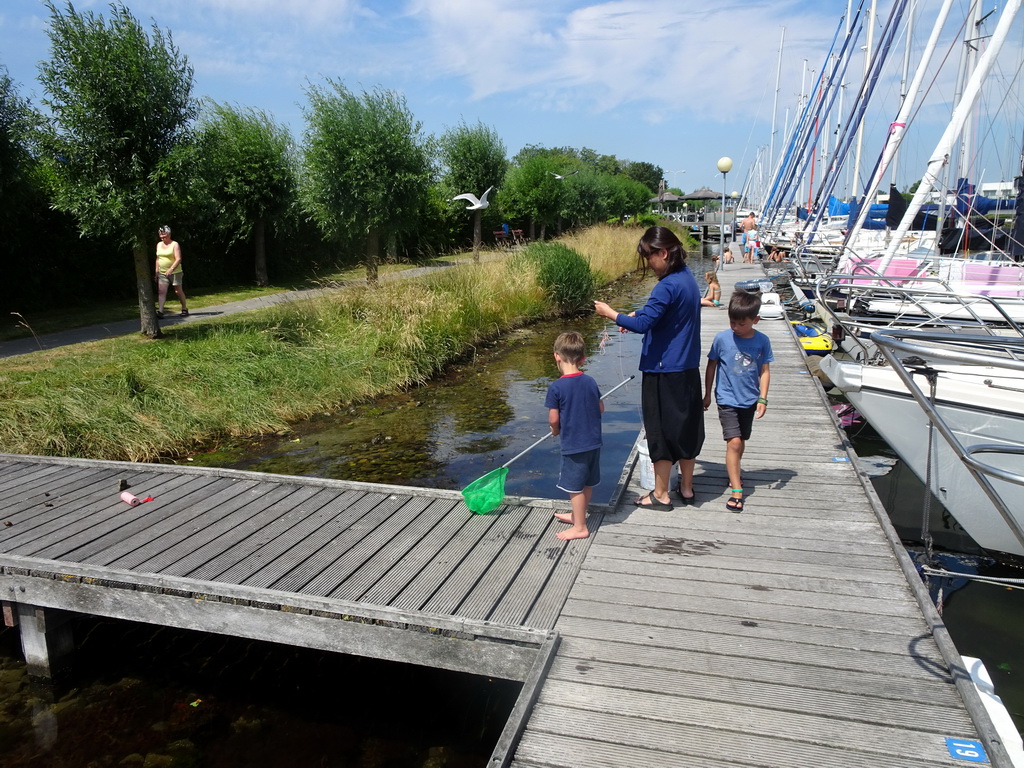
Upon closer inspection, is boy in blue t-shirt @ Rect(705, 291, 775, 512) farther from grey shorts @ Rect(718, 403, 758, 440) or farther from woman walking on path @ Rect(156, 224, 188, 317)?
woman walking on path @ Rect(156, 224, 188, 317)

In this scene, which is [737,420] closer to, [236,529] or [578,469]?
[578,469]

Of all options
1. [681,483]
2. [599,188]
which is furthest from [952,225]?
[599,188]

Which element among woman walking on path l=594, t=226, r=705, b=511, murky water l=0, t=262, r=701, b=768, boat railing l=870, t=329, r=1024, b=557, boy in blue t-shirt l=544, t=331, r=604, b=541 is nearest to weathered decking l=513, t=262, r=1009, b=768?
boy in blue t-shirt l=544, t=331, r=604, b=541

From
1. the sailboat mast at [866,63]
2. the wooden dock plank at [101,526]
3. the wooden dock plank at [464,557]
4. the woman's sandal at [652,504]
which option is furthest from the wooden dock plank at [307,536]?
the sailboat mast at [866,63]

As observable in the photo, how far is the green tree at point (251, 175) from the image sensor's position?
1986 centimetres

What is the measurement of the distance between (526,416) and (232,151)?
46.3 feet

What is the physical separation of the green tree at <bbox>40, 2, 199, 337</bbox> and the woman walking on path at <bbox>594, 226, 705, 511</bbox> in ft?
29.0

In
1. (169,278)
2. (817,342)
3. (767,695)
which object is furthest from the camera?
(169,278)

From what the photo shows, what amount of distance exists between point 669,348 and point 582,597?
1.60m

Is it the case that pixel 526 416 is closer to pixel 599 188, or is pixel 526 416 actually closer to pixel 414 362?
pixel 414 362

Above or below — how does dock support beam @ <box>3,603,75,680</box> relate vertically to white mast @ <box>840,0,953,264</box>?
below

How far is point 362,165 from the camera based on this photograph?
16.8 m

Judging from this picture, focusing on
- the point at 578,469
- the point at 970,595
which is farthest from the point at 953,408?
the point at 578,469

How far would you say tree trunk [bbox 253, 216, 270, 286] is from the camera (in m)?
21.1
